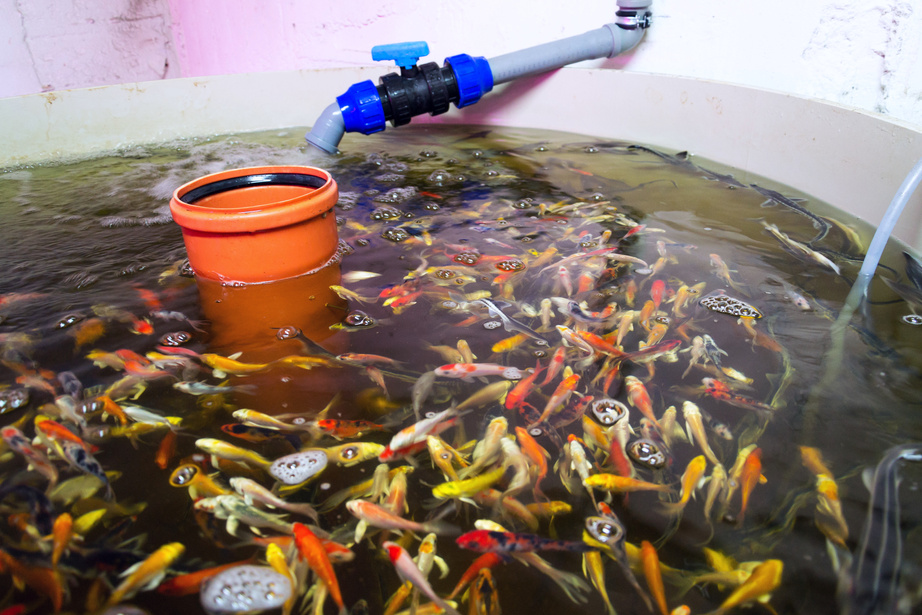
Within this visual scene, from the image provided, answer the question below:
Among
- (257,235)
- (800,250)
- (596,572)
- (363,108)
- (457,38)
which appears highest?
(457,38)

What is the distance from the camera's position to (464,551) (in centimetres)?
92

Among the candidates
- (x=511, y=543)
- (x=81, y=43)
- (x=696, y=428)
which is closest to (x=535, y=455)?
(x=511, y=543)

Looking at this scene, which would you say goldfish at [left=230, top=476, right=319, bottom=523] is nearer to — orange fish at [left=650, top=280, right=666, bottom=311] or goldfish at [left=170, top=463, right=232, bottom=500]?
goldfish at [left=170, top=463, right=232, bottom=500]

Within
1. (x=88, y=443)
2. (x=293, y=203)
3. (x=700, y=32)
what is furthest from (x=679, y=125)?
(x=88, y=443)

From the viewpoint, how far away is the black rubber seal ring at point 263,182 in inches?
68.5

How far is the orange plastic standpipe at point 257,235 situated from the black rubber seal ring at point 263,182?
0.05ft

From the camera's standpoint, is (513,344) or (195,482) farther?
(513,344)

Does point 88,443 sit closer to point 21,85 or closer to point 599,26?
point 599,26

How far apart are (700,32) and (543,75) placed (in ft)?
2.24

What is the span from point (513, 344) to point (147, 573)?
828mm

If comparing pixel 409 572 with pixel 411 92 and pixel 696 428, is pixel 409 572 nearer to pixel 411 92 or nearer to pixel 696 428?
pixel 696 428

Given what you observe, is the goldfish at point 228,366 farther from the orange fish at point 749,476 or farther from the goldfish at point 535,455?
the orange fish at point 749,476

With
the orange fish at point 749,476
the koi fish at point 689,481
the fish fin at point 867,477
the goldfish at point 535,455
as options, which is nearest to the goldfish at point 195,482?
the goldfish at point 535,455

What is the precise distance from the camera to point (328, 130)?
2.59m
